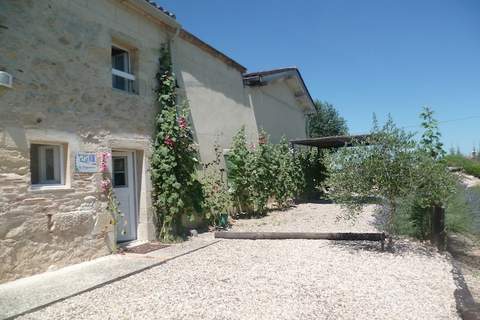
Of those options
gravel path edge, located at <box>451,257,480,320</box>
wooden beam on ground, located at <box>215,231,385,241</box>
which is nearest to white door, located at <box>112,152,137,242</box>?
wooden beam on ground, located at <box>215,231,385,241</box>

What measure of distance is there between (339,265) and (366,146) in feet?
6.91

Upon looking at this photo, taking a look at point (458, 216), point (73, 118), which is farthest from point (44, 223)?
point (458, 216)

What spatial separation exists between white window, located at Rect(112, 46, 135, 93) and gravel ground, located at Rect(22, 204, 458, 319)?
3592 mm

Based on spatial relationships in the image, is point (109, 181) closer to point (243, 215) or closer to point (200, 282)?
point (200, 282)

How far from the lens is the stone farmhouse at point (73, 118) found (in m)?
5.22

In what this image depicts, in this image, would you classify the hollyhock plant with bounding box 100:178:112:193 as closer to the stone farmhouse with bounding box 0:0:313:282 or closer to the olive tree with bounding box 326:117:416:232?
A: the stone farmhouse with bounding box 0:0:313:282

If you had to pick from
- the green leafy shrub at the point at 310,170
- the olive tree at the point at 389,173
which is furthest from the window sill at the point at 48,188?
the green leafy shrub at the point at 310,170

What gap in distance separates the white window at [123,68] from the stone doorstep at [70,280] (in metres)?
3.30

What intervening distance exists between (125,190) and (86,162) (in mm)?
1387

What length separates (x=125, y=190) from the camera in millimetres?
7594

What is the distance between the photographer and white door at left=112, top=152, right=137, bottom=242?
745cm

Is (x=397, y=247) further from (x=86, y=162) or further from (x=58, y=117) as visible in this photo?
(x=58, y=117)

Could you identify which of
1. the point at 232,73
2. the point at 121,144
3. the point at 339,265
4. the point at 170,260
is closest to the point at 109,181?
the point at 121,144

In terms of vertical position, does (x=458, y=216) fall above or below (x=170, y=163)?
below
